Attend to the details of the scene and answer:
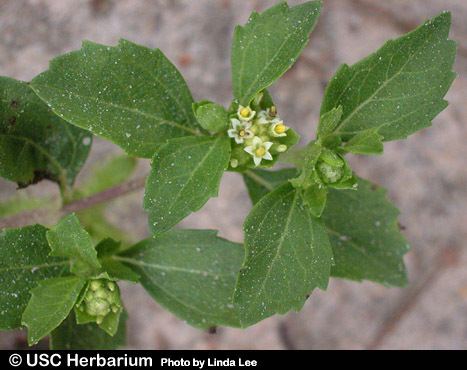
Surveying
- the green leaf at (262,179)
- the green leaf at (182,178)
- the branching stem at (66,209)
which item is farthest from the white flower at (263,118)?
the branching stem at (66,209)

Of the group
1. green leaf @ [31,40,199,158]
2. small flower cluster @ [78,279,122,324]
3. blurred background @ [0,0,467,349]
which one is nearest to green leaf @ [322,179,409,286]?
green leaf @ [31,40,199,158]

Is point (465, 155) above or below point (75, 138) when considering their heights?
below

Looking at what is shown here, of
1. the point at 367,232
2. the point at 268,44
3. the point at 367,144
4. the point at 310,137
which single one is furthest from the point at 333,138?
the point at 310,137

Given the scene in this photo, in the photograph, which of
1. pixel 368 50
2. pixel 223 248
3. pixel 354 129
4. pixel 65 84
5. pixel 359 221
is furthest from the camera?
pixel 368 50

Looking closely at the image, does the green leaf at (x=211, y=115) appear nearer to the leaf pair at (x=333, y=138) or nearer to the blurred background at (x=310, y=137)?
the leaf pair at (x=333, y=138)

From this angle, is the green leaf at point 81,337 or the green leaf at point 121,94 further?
the green leaf at point 81,337

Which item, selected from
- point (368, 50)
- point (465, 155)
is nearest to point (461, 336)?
point (465, 155)

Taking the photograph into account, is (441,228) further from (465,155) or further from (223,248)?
(223,248)
